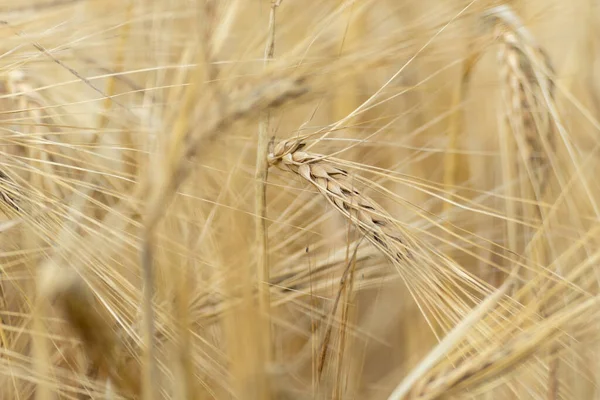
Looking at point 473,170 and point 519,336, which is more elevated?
point 473,170

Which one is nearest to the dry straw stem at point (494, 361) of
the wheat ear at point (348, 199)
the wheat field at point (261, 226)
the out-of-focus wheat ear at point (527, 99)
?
the wheat field at point (261, 226)

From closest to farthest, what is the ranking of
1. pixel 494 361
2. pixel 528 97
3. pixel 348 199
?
1. pixel 494 361
2. pixel 348 199
3. pixel 528 97

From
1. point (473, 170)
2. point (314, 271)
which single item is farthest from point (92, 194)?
point (473, 170)

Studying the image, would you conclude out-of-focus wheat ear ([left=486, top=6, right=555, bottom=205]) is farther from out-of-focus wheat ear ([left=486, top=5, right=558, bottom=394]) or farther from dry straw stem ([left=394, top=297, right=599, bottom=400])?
dry straw stem ([left=394, top=297, right=599, bottom=400])

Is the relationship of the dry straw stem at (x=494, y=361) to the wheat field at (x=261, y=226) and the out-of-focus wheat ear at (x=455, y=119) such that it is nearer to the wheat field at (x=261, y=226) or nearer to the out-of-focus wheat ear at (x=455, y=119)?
the wheat field at (x=261, y=226)

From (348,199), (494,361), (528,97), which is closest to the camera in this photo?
(494,361)

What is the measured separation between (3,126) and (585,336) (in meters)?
0.60

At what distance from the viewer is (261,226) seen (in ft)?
1.98

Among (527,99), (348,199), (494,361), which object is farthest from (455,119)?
(494,361)

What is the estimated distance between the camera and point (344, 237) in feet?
2.76

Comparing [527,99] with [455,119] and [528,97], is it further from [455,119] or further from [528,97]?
[455,119]

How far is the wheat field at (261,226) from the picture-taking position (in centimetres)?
42

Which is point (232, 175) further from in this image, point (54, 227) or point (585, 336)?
point (585, 336)

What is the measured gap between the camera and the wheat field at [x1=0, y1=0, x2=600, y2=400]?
1.39 feet
